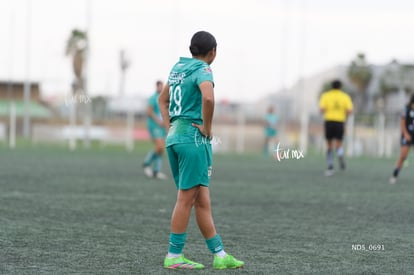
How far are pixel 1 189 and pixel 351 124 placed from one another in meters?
27.6

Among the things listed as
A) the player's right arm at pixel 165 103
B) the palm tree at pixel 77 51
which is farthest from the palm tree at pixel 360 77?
the player's right arm at pixel 165 103

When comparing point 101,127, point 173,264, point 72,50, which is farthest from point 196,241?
point 72,50

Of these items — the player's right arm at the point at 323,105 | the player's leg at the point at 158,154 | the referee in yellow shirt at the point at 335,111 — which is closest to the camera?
the player's leg at the point at 158,154

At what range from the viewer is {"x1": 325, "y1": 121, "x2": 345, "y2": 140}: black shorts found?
750 inches

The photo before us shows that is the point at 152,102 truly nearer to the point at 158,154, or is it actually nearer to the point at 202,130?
the point at 158,154

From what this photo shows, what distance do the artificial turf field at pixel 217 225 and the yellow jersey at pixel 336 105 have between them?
8.67 ft

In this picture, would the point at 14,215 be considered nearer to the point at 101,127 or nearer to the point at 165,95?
the point at 165,95

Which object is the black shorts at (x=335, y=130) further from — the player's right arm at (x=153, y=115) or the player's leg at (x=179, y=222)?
the player's leg at (x=179, y=222)

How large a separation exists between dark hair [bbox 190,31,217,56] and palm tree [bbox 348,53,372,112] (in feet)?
211

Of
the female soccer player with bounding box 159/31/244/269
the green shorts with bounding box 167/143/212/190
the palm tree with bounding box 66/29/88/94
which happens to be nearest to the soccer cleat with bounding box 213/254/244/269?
the female soccer player with bounding box 159/31/244/269

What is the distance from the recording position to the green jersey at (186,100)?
6254 millimetres

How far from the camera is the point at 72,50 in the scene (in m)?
51.8

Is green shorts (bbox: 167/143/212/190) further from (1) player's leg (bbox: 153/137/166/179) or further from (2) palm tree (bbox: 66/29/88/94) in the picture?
(2) palm tree (bbox: 66/29/88/94)

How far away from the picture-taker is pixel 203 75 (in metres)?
6.16
